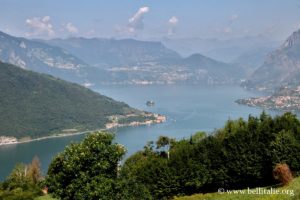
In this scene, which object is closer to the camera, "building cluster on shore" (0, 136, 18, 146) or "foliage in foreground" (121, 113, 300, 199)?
"foliage in foreground" (121, 113, 300, 199)

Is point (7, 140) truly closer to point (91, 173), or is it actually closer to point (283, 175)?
A: point (91, 173)

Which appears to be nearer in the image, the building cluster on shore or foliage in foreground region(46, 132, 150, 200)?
foliage in foreground region(46, 132, 150, 200)

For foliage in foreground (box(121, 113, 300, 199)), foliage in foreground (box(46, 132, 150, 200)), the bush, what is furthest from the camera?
foliage in foreground (box(121, 113, 300, 199))

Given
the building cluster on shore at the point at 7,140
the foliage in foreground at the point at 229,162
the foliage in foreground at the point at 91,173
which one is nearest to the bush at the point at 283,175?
the foliage in foreground at the point at 229,162

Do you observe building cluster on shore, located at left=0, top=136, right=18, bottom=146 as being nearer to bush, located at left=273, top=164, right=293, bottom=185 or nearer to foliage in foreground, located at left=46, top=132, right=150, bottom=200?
foliage in foreground, located at left=46, top=132, right=150, bottom=200

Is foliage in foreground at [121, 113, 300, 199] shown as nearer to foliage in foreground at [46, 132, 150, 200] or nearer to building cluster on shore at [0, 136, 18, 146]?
foliage in foreground at [46, 132, 150, 200]

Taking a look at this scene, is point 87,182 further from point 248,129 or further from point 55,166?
point 248,129

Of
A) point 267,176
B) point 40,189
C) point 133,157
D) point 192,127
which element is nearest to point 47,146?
point 192,127

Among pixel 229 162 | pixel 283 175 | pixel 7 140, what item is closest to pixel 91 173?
pixel 283 175

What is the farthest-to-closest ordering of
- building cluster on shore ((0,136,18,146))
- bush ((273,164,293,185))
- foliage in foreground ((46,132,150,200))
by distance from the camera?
building cluster on shore ((0,136,18,146)) → bush ((273,164,293,185)) → foliage in foreground ((46,132,150,200))

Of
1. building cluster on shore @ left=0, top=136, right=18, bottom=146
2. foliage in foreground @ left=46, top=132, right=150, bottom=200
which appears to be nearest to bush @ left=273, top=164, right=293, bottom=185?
foliage in foreground @ left=46, top=132, right=150, bottom=200

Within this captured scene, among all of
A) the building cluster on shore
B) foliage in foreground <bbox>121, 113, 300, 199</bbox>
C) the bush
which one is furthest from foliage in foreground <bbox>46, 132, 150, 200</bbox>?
the building cluster on shore

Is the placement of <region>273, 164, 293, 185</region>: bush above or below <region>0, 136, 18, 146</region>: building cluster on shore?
above
